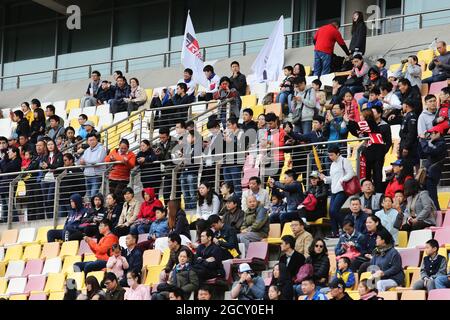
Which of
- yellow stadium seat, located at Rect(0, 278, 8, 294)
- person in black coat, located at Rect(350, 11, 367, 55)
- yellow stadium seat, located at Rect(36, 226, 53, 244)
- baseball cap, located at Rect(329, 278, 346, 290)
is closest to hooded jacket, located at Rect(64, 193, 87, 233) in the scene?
yellow stadium seat, located at Rect(36, 226, 53, 244)

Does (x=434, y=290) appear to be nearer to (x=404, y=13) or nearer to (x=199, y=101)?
(x=199, y=101)

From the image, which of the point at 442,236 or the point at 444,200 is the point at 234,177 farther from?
the point at 442,236

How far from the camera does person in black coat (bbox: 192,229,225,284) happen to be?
16641 mm

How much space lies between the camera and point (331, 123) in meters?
18.8

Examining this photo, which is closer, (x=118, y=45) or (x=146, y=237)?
(x=146, y=237)

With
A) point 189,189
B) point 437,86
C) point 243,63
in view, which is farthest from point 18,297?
point 243,63

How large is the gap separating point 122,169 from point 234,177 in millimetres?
2190

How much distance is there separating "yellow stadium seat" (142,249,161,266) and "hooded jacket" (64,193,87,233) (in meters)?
2.13

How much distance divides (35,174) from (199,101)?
300cm

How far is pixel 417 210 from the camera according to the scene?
1633cm

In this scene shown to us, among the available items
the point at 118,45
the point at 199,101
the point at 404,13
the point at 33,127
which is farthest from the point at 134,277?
the point at 118,45

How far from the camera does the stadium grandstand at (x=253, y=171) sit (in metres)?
16.2

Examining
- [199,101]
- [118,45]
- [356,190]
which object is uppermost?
[118,45]
